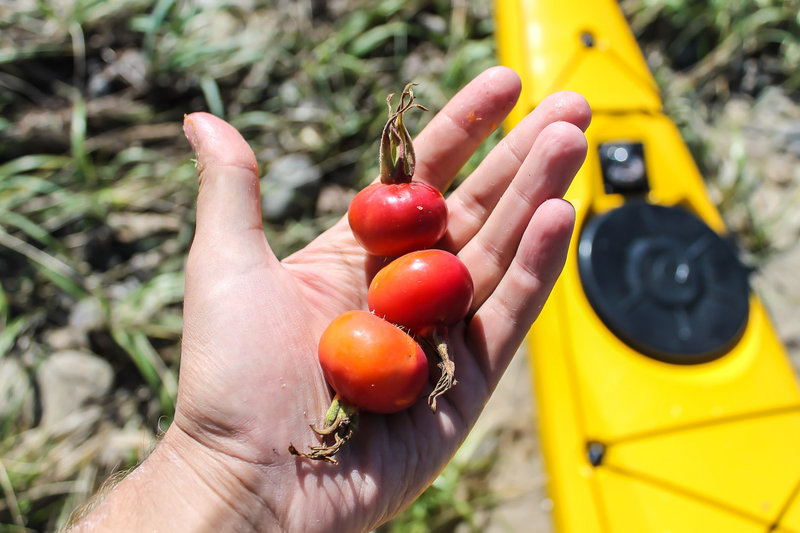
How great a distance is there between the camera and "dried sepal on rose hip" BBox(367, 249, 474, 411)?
6.48ft

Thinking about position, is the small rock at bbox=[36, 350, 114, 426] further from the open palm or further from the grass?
the open palm

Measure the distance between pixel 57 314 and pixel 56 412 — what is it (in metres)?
0.60

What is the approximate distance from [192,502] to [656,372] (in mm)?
2026

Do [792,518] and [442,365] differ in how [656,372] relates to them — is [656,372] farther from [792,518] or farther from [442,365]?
[442,365]

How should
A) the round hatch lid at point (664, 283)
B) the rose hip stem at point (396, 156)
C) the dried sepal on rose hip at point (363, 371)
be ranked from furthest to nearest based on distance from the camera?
the round hatch lid at point (664, 283) < the rose hip stem at point (396, 156) < the dried sepal on rose hip at point (363, 371)

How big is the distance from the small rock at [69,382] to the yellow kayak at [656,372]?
241 centimetres

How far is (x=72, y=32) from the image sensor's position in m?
4.24

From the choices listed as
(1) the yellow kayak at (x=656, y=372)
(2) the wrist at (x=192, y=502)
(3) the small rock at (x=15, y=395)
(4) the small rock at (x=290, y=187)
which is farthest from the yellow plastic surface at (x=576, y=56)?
(3) the small rock at (x=15, y=395)

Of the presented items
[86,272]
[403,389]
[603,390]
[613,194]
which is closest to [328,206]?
[86,272]

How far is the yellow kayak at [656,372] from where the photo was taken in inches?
104

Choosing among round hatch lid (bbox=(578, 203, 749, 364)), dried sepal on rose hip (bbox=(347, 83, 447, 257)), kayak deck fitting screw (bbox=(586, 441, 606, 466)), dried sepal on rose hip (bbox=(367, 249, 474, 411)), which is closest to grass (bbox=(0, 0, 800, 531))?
kayak deck fitting screw (bbox=(586, 441, 606, 466))

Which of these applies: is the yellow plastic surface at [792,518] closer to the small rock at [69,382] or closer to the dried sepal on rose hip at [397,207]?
the dried sepal on rose hip at [397,207]

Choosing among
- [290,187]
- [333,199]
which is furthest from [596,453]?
[290,187]

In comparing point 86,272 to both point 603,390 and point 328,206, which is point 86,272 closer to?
point 328,206
